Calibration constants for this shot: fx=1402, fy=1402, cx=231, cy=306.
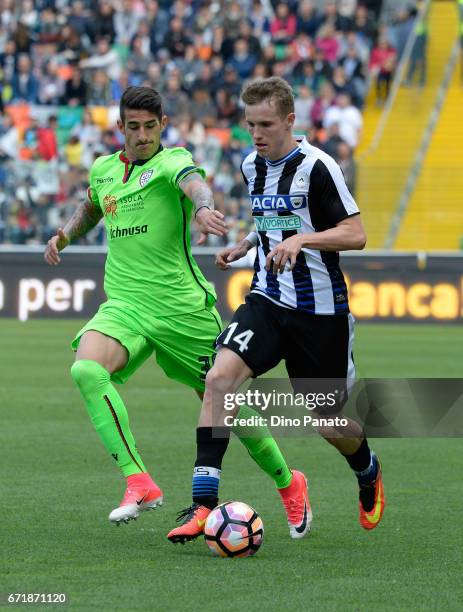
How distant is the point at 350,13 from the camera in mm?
28656

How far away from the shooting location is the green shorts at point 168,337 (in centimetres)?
710

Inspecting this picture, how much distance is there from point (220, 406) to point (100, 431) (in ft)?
2.25

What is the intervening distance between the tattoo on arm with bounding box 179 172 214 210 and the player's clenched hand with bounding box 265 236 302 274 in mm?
407

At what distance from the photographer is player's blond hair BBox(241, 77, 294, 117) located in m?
6.75

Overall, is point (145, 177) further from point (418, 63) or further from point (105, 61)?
point (105, 61)

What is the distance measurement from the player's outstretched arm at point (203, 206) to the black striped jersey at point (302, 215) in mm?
295

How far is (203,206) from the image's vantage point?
662 centimetres

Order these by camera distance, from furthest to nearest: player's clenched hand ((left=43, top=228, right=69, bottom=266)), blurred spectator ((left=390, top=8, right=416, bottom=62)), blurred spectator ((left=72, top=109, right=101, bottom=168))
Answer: blurred spectator ((left=390, top=8, right=416, bottom=62)) → blurred spectator ((left=72, top=109, right=101, bottom=168)) → player's clenched hand ((left=43, top=228, right=69, bottom=266))

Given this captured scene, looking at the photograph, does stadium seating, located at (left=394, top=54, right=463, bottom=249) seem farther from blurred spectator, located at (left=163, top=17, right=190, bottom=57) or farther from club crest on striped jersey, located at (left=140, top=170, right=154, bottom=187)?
club crest on striped jersey, located at (left=140, top=170, right=154, bottom=187)

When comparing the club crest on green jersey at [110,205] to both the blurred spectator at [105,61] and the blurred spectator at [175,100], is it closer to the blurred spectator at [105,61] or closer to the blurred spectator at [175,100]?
the blurred spectator at [175,100]

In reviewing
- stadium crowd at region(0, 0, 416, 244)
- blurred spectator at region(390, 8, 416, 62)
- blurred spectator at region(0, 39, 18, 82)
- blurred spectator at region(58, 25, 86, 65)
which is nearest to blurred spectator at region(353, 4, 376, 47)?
stadium crowd at region(0, 0, 416, 244)

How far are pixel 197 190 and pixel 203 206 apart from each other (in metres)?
0.23

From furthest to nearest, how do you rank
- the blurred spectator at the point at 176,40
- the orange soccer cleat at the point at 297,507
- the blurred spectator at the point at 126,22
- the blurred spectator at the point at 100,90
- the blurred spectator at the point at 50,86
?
the blurred spectator at the point at 126,22 < the blurred spectator at the point at 176,40 < the blurred spectator at the point at 50,86 < the blurred spectator at the point at 100,90 < the orange soccer cleat at the point at 297,507

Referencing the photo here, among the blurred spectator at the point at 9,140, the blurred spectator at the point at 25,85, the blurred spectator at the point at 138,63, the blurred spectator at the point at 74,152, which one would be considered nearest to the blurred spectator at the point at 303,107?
the blurred spectator at the point at 138,63
